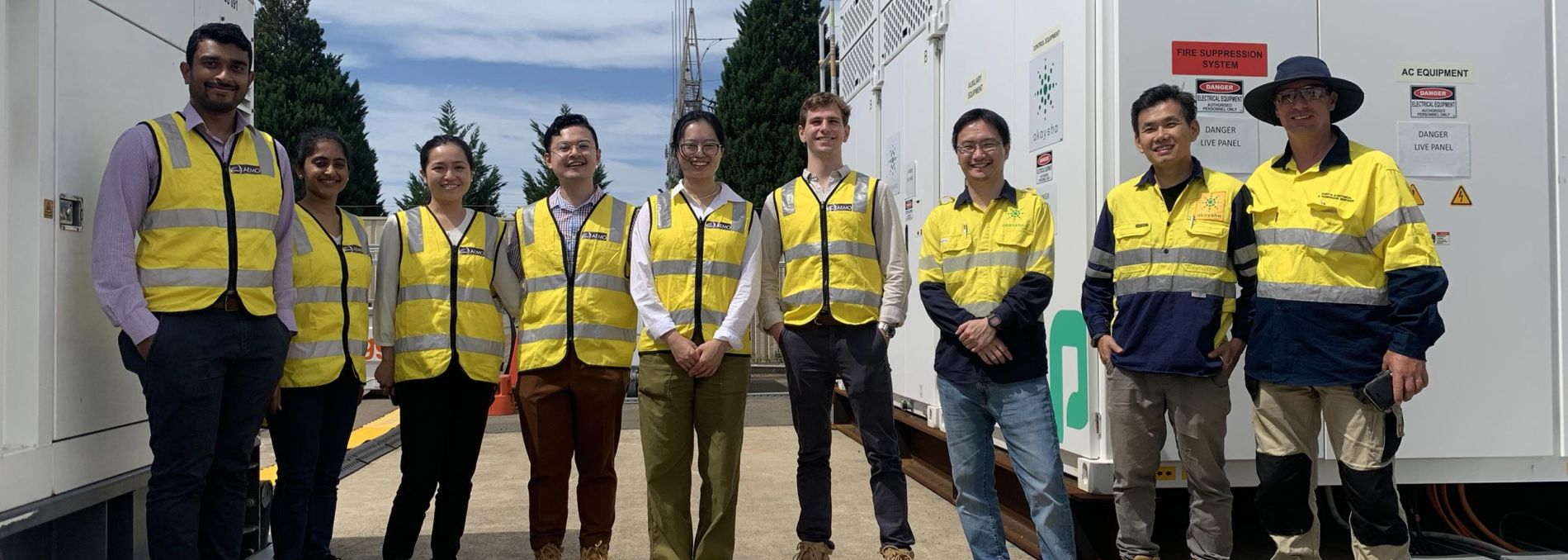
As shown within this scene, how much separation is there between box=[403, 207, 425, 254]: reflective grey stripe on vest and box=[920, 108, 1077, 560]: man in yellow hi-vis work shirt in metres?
1.88

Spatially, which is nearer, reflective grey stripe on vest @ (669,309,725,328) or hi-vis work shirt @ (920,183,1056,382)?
hi-vis work shirt @ (920,183,1056,382)

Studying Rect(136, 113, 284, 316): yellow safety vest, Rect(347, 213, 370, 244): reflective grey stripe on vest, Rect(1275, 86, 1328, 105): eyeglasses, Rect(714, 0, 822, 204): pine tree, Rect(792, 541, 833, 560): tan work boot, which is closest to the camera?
Rect(136, 113, 284, 316): yellow safety vest

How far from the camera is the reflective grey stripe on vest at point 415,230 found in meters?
3.68

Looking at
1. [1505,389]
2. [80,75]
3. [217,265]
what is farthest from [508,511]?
[1505,389]

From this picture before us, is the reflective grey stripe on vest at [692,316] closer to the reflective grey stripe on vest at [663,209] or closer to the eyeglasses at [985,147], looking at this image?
the reflective grey stripe on vest at [663,209]

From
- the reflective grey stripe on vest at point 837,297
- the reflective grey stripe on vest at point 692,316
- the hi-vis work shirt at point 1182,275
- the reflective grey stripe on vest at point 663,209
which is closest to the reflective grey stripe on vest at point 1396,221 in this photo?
the hi-vis work shirt at point 1182,275

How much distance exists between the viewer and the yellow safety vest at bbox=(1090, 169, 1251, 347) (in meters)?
3.17

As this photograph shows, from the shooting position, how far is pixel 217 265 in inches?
114

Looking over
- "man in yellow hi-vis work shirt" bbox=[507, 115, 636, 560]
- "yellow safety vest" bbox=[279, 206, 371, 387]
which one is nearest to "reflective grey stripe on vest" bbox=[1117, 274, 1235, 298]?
"man in yellow hi-vis work shirt" bbox=[507, 115, 636, 560]

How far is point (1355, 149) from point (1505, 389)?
1.55m

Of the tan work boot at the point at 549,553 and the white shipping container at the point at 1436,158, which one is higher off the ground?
the white shipping container at the point at 1436,158

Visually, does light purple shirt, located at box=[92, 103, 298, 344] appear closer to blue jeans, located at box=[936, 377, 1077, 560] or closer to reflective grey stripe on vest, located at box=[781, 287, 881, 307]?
reflective grey stripe on vest, located at box=[781, 287, 881, 307]

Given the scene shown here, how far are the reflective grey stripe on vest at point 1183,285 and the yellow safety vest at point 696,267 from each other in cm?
134

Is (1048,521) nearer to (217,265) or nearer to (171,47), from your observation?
(217,265)
